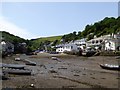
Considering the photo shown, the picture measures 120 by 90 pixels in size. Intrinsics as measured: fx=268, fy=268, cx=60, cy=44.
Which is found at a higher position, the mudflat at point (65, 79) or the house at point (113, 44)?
the house at point (113, 44)

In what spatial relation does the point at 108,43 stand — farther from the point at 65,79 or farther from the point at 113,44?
the point at 65,79

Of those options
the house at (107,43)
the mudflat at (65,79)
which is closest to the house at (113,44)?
the house at (107,43)

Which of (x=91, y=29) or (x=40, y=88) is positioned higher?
(x=91, y=29)

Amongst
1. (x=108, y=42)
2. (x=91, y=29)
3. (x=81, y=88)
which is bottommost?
(x=81, y=88)

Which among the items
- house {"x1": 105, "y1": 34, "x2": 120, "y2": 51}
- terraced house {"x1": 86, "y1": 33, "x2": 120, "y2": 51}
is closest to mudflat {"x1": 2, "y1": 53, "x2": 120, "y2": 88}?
house {"x1": 105, "y1": 34, "x2": 120, "y2": 51}

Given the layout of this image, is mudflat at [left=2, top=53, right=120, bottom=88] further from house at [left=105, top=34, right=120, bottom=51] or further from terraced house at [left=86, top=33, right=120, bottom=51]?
terraced house at [left=86, top=33, right=120, bottom=51]

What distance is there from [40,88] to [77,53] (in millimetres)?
63804

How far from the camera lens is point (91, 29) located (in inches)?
5433

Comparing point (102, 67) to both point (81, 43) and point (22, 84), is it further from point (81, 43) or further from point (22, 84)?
point (81, 43)

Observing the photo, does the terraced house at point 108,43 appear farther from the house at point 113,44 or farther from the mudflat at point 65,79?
the mudflat at point 65,79

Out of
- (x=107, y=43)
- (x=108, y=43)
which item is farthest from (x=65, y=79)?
(x=107, y=43)

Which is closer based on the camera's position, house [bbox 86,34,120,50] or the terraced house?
the terraced house

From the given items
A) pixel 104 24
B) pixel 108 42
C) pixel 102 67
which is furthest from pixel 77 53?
pixel 104 24

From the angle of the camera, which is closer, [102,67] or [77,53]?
[102,67]
